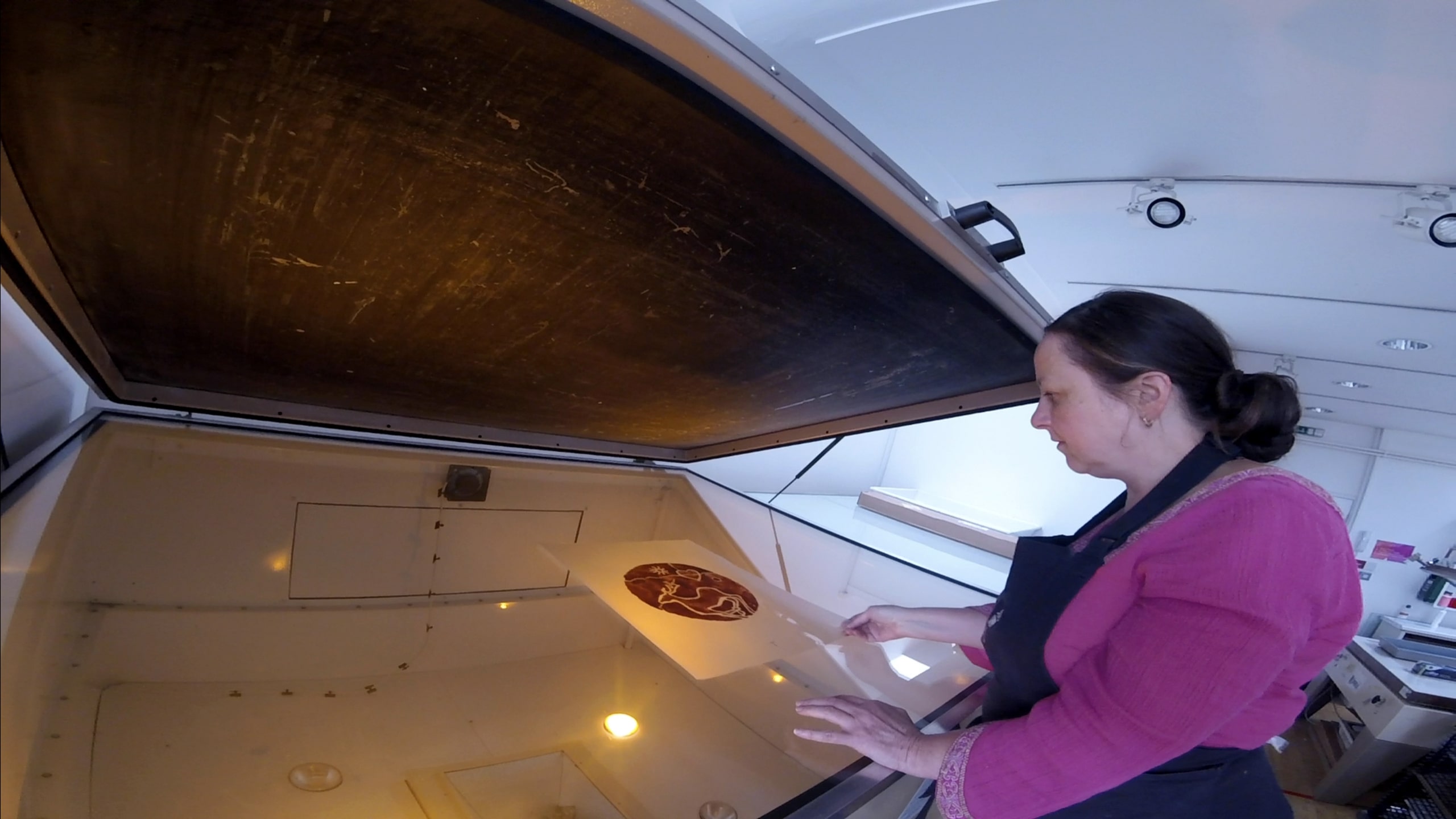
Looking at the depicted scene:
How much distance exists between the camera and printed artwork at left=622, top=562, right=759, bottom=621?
1.18 meters

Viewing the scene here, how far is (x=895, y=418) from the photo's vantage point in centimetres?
142

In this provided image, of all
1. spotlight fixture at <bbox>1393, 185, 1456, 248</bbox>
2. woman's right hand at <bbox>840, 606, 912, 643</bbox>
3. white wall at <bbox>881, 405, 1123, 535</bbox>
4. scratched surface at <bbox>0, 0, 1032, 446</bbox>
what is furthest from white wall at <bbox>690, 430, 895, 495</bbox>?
spotlight fixture at <bbox>1393, 185, 1456, 248</bbox>

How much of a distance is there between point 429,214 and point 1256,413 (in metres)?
1.00

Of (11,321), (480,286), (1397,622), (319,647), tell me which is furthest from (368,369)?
(1397,622)

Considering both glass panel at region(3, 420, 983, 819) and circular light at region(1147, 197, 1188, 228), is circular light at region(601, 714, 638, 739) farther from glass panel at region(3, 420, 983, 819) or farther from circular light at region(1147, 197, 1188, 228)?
circular light at region(1147, 197, 1188, 228)

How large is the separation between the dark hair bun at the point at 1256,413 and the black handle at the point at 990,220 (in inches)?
12.2

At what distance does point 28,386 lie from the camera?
616 millimetres

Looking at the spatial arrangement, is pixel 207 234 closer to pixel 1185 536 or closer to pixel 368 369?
pixel 368 369

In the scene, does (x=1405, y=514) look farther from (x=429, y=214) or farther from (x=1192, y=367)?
(x=429, y=214)

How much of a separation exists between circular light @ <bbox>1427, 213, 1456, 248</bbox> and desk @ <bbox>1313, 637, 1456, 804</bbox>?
8.54 ft

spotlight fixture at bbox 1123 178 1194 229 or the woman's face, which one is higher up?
spotlight fixture at bbox 1123 178 1194 229

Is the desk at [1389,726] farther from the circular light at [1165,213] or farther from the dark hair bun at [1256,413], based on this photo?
the dark hair bun at [1256,413]

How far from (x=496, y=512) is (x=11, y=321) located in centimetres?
94

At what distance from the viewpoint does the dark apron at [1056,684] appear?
29.0 inches
